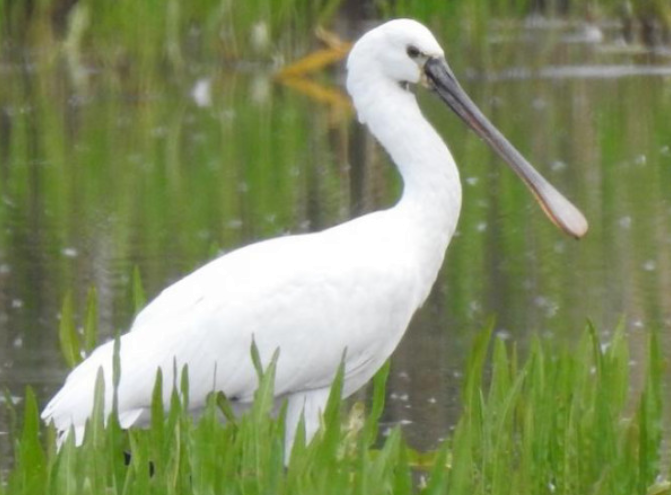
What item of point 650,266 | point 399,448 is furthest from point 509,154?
point 650,266

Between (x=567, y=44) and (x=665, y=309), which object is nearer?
(x=665, y=309)

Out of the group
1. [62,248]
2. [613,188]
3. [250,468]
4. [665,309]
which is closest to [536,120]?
[613,188]

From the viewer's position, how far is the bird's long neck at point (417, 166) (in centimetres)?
566

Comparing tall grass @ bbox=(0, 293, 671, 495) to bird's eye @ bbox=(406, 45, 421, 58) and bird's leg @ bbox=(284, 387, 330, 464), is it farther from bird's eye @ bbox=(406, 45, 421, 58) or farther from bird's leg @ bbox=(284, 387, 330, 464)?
bird's eye @ bbox=(406, 45, 421, 58)

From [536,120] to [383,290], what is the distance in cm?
876

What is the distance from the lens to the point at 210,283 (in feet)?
18.3

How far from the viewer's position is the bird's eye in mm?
5938

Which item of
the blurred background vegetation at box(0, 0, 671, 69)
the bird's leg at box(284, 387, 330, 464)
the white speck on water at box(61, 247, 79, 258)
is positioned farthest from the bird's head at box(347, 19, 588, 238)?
the blurred background vegetation at box(0, 0, 671, 69)

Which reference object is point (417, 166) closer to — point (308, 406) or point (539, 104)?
point (308, 406)

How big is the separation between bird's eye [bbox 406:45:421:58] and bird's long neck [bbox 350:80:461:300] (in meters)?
0.10

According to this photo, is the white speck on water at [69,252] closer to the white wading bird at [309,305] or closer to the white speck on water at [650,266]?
the white speck on water at [650,266]

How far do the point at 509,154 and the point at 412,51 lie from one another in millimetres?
421

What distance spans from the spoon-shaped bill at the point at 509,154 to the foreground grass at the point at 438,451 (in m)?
0.95

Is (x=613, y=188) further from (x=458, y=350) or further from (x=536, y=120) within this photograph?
(x=458, y=350)
